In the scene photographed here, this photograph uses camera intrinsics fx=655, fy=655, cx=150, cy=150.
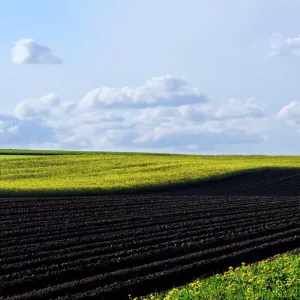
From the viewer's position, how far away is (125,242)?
1702 cm

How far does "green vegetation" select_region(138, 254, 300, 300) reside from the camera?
10.0 m

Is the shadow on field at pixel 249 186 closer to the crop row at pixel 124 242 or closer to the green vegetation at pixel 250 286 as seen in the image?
the crop row at pixel 124 242

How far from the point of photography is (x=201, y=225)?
67.8ft

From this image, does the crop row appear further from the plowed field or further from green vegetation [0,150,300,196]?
green vegetation [0,150,300,196]

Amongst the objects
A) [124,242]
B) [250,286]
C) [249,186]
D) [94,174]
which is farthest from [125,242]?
[94,174]

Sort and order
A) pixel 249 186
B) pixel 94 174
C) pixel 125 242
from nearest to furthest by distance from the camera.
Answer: pixel 125 242 → pixel 249 186 → pixel 94 174

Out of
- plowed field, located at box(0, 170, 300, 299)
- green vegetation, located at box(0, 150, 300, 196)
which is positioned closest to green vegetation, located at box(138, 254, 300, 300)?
plowed field, located at box(0, 170, 300, 299)

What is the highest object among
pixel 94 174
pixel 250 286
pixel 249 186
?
pixel 94 174

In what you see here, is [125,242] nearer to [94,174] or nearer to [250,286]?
[250,286]

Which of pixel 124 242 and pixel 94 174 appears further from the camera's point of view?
pixel 94 174

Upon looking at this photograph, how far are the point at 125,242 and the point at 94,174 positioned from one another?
27860 mm

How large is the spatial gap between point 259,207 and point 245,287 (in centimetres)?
1636

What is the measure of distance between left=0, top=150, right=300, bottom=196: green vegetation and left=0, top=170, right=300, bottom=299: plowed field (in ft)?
22.3

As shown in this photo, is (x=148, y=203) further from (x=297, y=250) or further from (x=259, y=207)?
(x=297, y=250)
